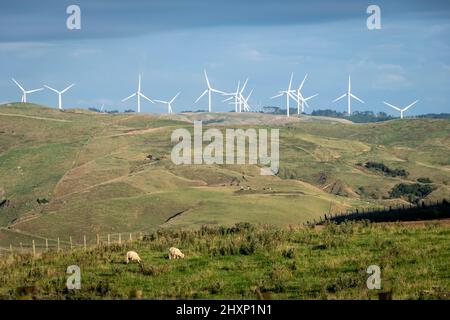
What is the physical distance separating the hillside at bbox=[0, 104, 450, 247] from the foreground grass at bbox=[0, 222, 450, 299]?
135ft

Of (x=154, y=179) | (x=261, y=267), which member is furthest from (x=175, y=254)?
(x=154, y=179)

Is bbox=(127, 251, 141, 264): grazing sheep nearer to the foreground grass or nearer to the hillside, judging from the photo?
the foreground grass

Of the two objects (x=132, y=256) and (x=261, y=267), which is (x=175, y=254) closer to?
(x=132, y=256)

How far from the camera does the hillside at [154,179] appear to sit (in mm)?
92625

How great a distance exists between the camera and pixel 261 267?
118 feet

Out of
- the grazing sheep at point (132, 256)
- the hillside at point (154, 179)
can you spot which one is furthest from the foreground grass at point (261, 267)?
the hillside at point (154, 179)

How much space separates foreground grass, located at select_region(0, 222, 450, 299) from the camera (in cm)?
2994

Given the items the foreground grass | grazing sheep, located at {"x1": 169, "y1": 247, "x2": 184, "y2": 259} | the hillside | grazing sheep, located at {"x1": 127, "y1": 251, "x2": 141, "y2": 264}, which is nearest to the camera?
the foreground grass

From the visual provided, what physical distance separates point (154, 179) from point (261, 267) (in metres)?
82.3

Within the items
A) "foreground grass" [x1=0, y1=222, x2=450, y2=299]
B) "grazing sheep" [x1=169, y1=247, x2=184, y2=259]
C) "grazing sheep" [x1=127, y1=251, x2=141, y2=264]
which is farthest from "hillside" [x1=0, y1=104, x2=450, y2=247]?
"grazing sheep" [x1=169, y1=247, x2=184, y2=259]

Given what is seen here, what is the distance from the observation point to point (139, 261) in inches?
1518
